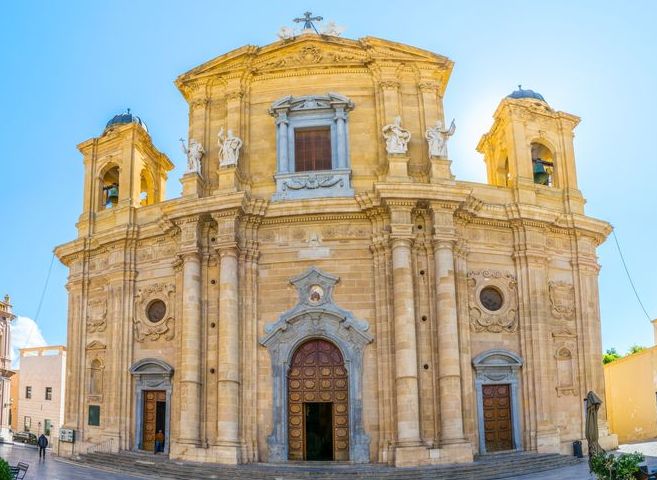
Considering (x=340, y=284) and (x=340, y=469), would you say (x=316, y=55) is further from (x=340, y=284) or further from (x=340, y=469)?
(x=340, y=469)

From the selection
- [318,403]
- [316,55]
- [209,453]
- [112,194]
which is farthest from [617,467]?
[112,194]

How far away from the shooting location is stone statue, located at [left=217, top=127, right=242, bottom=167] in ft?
82.0

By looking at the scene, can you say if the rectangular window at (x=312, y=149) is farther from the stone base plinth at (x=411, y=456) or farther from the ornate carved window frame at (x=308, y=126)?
the stone base plinth at (x=411, y=456)

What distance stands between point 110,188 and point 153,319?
686 cm

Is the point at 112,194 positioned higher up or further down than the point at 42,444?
higher up

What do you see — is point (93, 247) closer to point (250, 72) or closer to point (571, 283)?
point (250, 72)

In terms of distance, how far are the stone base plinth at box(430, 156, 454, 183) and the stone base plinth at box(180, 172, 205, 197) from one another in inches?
316

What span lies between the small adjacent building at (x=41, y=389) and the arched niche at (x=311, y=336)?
2728 cm

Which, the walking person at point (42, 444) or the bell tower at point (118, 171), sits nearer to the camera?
the walking person at point (42, 444)

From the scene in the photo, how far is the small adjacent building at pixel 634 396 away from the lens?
3189 cm

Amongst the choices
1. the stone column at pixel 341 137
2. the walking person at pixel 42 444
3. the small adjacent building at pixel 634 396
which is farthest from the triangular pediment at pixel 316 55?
the small adjacent building at pixel 634 396

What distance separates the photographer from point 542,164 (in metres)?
27.9

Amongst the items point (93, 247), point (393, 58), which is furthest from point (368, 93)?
point (93, 247)

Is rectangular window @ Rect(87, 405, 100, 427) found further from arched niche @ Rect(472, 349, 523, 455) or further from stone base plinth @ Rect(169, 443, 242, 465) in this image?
arched niche @ Rect(472, 349, 523, 455)
